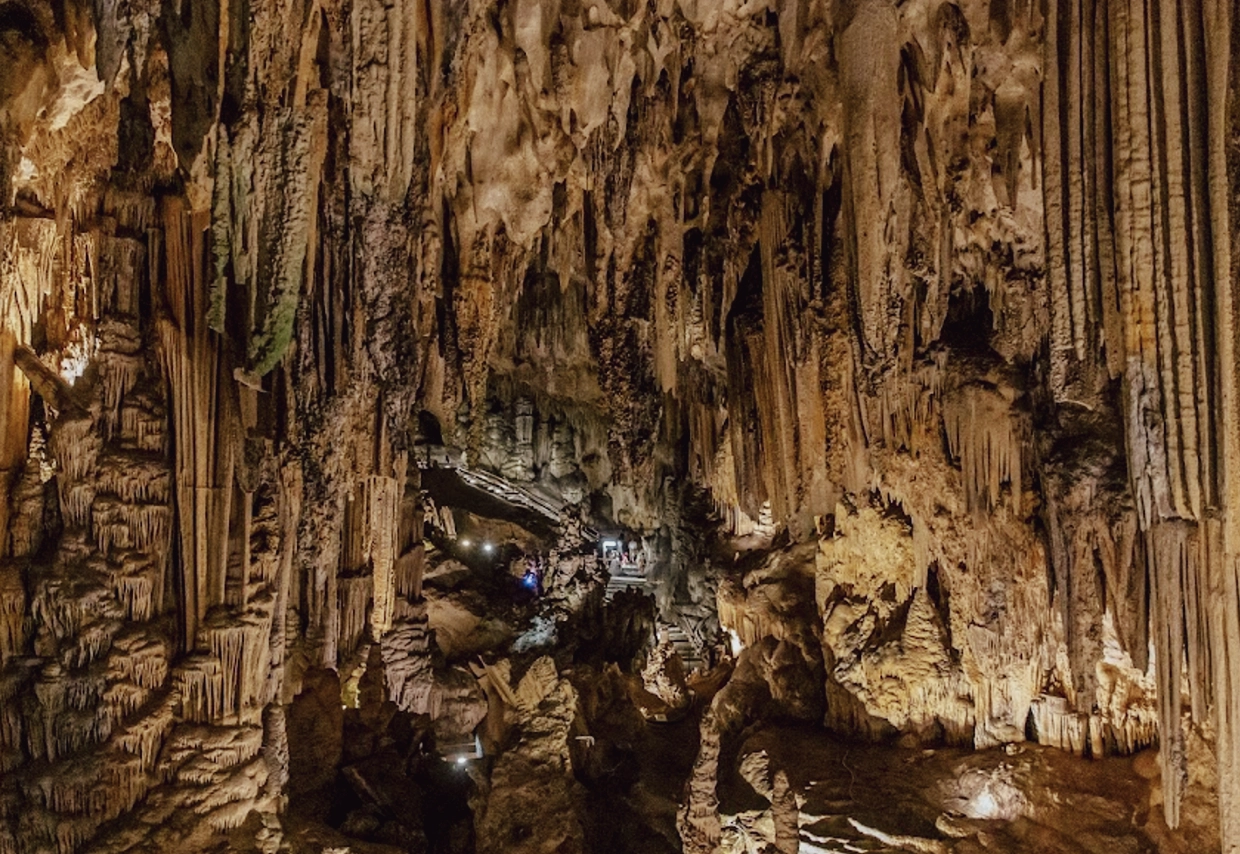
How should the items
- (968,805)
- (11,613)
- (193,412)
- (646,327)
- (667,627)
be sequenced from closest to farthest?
(11,613) < (193,412) < (968,805) < (646,327) < (667,627)

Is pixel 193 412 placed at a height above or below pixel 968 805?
above

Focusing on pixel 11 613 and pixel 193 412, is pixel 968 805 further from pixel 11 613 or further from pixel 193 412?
pixel 11 613

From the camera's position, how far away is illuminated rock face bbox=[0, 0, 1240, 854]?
15.3 feet

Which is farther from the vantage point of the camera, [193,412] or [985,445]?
[985,445]

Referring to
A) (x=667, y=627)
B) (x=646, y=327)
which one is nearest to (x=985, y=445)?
(x=646, y=327)

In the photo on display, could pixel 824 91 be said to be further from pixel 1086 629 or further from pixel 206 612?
pixel 206 612

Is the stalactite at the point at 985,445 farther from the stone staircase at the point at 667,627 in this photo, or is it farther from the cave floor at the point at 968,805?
the stone staircase at the point at 667,627

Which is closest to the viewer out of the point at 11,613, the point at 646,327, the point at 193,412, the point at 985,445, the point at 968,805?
the point at 11,613

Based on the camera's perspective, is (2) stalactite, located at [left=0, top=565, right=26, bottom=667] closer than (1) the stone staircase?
Yes

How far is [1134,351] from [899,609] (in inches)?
179

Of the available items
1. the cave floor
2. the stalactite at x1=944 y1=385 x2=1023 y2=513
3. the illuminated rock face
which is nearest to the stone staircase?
the illuminated rock face

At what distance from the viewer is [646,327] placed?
8.48m

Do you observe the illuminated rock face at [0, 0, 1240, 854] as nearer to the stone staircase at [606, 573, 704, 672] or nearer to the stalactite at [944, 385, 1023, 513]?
the stalactite at [944, 385, 1023, 513]

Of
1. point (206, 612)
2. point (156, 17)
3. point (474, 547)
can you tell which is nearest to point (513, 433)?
point (474, 547)
